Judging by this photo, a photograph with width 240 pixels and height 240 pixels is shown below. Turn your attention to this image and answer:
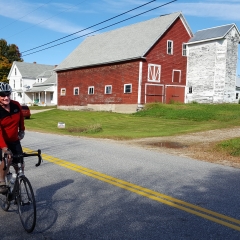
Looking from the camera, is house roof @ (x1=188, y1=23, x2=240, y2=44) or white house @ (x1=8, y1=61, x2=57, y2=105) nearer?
house roof @ (x1=188, y1=23, x2=240, y2=44)

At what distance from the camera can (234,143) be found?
12.1m

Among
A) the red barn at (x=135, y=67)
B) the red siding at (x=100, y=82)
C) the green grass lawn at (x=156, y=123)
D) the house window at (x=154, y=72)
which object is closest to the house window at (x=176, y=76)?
the red barn at (x=135, y=67)

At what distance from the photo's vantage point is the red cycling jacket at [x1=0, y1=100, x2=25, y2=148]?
4586 millimetres

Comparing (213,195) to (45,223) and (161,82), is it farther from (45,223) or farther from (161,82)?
(161,82)

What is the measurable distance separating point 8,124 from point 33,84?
6046 centimetres

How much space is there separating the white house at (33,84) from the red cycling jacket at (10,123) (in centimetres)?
4922

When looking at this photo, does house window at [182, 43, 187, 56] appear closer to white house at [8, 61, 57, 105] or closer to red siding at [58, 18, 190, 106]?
red siding at [58, 18, 190, 106]

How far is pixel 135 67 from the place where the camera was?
1257 inches

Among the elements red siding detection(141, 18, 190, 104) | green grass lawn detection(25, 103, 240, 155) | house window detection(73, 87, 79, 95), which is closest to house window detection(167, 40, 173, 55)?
red siding detection(141, 18, 190, 104)

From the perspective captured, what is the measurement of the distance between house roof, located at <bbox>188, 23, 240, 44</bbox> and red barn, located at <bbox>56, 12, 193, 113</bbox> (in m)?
0.92

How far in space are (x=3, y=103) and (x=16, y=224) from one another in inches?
70.8

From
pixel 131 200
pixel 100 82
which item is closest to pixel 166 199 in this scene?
pixel 131 200

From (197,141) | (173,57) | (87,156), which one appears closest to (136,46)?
(173,57)

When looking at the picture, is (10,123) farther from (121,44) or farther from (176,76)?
(121,44)
